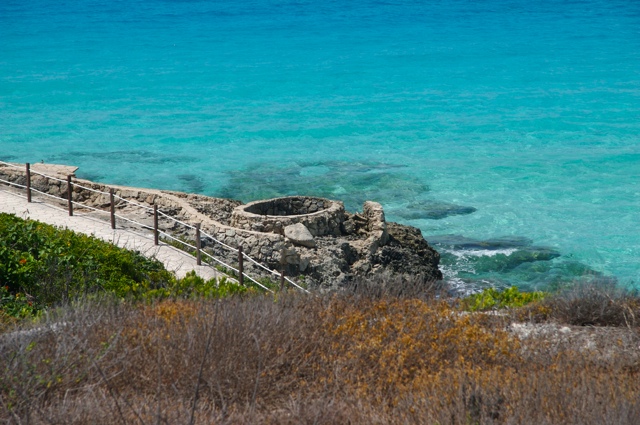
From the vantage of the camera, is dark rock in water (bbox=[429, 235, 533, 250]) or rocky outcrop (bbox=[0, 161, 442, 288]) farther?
dark rock in water (bbox=[429, 235, 533, 250])

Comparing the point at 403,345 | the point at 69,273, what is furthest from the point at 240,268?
the point at 403,345

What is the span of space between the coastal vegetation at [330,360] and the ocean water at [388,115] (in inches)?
110

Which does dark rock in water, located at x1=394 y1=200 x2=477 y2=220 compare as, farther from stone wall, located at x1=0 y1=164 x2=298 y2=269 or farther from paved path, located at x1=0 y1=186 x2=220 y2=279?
paved path, located at x1=0 y1=186 x2=220 y2=279

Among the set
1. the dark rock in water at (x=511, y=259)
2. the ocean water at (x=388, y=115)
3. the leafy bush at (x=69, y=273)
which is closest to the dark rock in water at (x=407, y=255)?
the ocean water at (x=388, y=115)

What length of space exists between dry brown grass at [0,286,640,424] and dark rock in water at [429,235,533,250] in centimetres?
1488

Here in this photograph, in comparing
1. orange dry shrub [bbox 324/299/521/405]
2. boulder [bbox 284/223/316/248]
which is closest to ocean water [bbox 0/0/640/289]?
orange dry shrub [bbox 324/299/521/405]

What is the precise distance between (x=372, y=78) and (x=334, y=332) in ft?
175

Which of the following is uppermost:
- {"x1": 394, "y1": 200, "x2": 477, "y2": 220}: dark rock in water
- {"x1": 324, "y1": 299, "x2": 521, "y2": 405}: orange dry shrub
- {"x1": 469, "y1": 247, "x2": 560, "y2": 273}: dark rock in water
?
{"x1": 324, "y1": 299, "x2": 521, "y2": 405}: orange dry shrub

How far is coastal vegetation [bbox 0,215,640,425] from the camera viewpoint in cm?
699

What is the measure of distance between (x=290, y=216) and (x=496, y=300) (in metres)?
7.39

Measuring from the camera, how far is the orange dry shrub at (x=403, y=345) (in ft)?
27.0

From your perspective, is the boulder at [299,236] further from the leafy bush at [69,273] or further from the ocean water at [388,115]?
the ocean water at [388,115]

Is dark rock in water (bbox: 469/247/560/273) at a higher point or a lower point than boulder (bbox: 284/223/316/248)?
lower

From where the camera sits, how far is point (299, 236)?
18.7m
